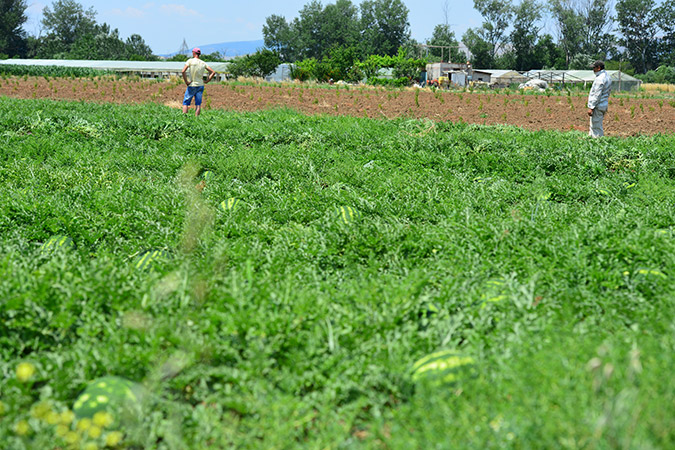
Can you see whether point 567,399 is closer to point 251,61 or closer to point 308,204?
point 308,204

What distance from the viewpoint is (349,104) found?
56.7ft

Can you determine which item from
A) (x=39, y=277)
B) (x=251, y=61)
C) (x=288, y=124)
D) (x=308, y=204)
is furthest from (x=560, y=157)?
(x=251, y=61)

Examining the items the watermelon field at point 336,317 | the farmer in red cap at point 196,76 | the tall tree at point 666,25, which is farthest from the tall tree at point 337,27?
the watermelon field at point 336,317

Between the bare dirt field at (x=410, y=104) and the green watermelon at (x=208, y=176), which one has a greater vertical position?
the bare dirt field at (x=410, y=104)

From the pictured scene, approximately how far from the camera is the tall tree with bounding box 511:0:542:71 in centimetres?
9169

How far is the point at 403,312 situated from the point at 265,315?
2.63 ft

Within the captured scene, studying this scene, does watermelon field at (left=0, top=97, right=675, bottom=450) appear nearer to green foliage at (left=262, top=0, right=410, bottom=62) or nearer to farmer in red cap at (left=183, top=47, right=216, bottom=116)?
farmer in red cap at (left=183, top=47, right=216, bottom=116)

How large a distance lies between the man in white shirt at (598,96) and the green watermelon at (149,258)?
860cm

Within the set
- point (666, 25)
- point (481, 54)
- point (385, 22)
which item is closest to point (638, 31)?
point (666, 25)

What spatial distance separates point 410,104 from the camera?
17.1 metres

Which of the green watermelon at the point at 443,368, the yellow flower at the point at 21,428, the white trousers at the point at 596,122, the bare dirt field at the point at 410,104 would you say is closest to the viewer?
the yellow flower at the point at 21,428

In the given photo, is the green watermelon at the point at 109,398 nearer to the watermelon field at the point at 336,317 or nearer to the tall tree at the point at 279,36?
the watermelon field at the point at 336,317

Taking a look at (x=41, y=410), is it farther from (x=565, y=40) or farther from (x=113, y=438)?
(x=565, y=40)

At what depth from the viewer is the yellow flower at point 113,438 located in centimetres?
225
